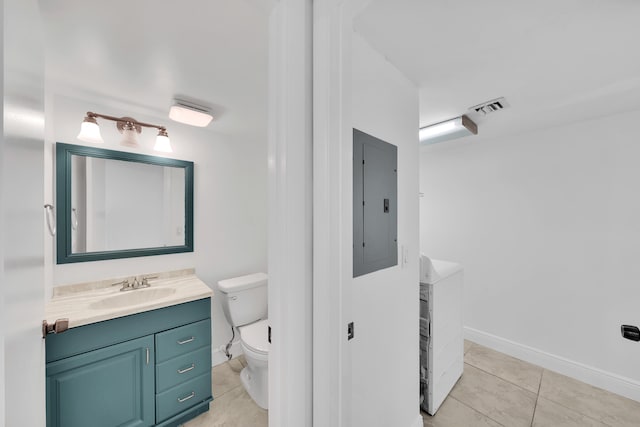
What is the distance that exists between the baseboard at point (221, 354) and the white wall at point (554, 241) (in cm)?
247

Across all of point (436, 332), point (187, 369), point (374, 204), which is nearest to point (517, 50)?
point (374, 204)

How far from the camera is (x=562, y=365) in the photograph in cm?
211

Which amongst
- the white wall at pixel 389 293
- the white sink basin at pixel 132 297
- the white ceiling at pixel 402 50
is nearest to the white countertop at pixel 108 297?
the white sink basin at pixel 132 297

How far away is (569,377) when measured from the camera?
206cm

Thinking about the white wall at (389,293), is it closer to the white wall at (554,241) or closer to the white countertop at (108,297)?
the white countertop at (108,297)

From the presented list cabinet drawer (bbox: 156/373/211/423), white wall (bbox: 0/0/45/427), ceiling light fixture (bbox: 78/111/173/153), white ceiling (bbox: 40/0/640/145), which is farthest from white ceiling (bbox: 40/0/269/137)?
cabinet drawer (bbox: 156/373/211/423)

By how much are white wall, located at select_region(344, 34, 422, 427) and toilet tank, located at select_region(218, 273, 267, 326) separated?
A: 1328mm

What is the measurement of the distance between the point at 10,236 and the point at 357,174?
102cm

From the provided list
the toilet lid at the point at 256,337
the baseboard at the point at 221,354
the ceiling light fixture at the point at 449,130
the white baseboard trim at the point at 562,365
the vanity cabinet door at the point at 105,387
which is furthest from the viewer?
the baseboard at the point at 221,354

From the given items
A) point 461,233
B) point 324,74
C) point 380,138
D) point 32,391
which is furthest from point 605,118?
point 32,391

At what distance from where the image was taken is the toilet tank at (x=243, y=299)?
2090 millimetres

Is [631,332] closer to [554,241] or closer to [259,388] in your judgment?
[554,241]

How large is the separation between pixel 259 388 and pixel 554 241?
9.11 ft

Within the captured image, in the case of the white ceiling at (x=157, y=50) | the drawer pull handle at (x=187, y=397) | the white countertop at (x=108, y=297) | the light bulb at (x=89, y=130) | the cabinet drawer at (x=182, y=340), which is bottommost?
the drawer pull handle at (x=187, y=397)
